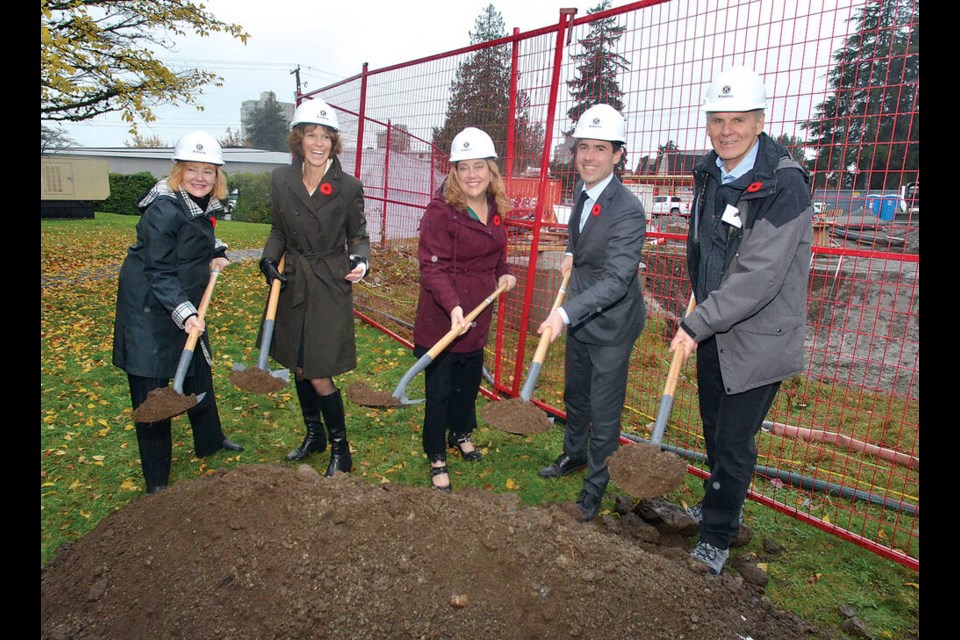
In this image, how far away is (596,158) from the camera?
314 cm

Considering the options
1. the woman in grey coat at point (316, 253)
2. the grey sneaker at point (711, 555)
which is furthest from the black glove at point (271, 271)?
the grey sneaker at point (711, 555)

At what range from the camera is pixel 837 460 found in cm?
427

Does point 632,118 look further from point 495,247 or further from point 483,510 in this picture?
point 483,510

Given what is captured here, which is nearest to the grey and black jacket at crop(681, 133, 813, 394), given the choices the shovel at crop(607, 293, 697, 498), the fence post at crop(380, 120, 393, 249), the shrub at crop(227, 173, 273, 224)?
the shovel at crop(607, 293, 697, 498)

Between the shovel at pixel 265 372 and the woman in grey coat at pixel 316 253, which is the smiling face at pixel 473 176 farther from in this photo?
the shovel at pixel 265 372

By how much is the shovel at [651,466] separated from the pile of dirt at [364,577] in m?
0.27

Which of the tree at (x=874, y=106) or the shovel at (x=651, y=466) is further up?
the tree at (x=874, y=106)

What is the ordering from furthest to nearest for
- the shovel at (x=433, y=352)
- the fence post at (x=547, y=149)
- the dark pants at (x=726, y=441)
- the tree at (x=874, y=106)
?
the fence post at (x=547, y=149) → the shovel at (x=433, y=352) → the tree at (x=874, y=106) → the dark pants at (x=726, y=441)

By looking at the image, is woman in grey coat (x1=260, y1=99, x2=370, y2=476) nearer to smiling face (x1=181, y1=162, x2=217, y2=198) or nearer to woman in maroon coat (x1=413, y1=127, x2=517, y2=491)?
smiling face (x1=181, y1=162, x2=217, y2=198)

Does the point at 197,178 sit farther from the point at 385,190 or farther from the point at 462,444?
the point at 385,190

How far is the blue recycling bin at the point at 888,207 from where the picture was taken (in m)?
3.09

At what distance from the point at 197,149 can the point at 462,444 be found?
7.98ft

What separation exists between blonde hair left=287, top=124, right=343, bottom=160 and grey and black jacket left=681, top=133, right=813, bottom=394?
2.00 m

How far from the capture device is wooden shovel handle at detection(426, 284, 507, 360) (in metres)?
3.19
